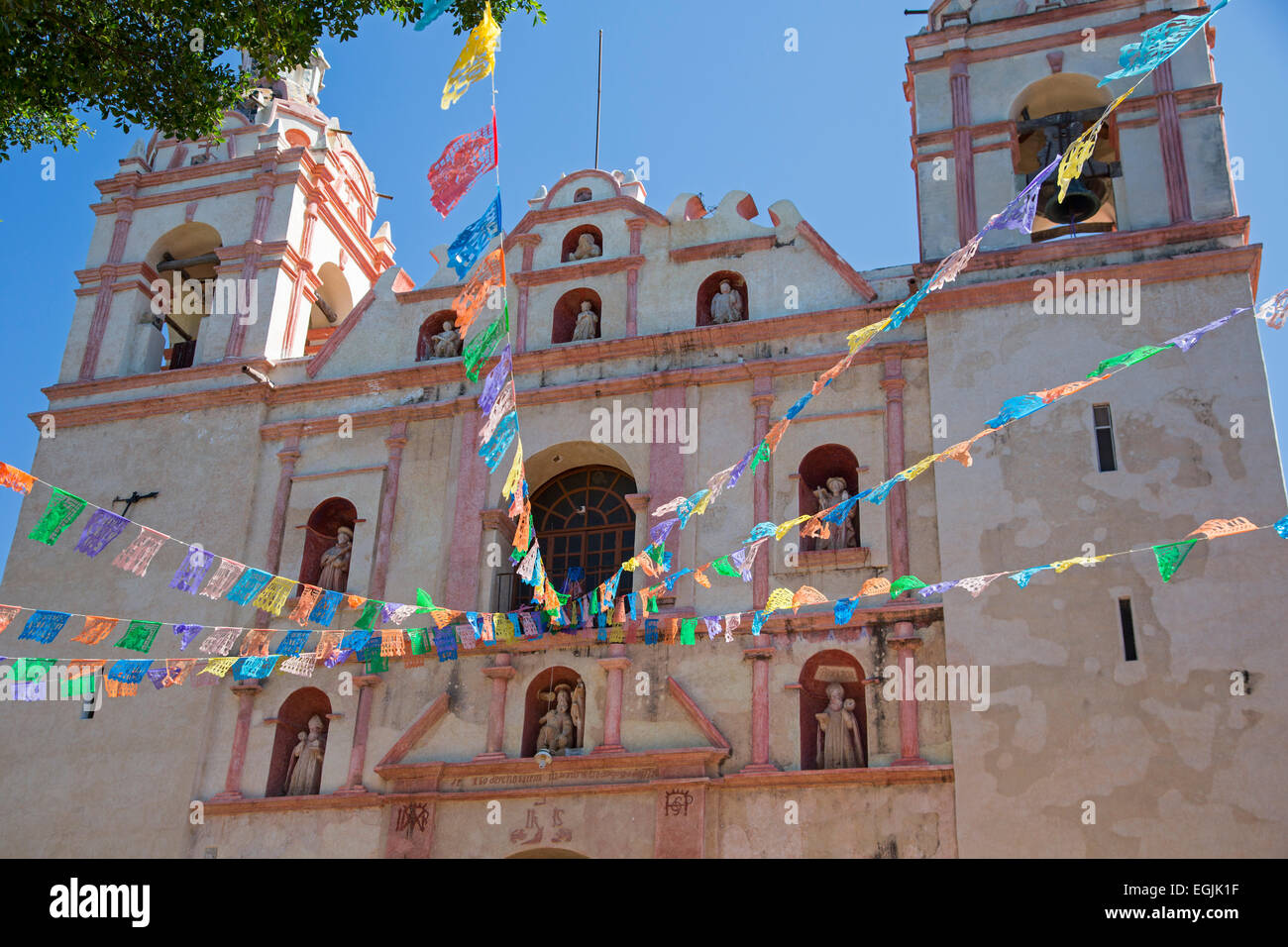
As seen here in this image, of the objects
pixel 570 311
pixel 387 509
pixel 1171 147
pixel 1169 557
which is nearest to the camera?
pixel 1169 557

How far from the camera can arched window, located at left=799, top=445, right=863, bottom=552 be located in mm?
17766

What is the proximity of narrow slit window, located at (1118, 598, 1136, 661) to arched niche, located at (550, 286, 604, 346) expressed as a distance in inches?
317

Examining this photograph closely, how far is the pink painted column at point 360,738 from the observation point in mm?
17516

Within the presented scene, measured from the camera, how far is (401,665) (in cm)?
1823

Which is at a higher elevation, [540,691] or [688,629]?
[688,629]

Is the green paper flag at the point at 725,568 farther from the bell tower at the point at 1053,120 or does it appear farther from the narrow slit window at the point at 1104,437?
the bell tower at the point at 1053,120

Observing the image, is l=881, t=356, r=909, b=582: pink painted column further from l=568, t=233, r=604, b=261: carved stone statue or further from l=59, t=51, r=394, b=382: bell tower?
l=59, t=51, r=394, b=382: bell tower

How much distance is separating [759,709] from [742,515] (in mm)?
2562

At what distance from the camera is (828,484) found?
18.1 metres

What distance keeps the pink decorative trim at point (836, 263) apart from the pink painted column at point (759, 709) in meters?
5.07

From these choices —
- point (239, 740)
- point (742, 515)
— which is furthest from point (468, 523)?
point (239, 740)

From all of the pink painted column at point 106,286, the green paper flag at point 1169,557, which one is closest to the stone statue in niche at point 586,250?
the pink painted column at point 106,286

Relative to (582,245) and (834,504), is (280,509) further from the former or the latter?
(834,504)
